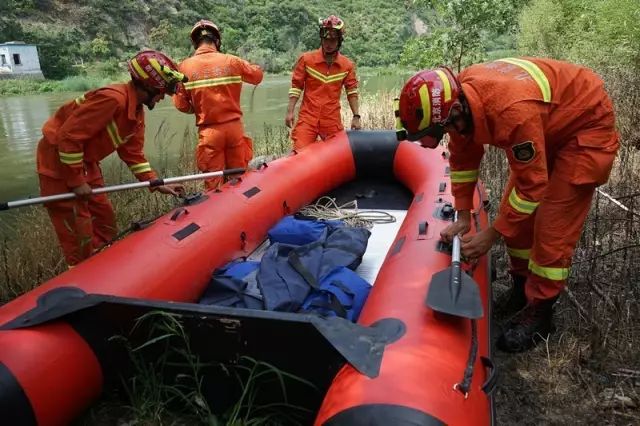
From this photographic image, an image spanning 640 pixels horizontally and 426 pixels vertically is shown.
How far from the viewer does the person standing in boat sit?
4406 millimetres

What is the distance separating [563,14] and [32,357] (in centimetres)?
1208

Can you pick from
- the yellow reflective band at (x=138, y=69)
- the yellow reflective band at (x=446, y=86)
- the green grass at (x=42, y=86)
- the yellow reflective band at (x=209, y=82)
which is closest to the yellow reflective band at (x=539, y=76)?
the yellow reflective band at (x=446, y=86)

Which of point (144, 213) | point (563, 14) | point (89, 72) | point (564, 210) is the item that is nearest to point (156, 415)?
point (564, 210)

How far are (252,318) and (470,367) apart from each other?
0.65 metres

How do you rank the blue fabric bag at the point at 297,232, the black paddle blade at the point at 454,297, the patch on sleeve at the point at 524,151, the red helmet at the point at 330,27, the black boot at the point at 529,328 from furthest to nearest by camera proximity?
the red helmet at the point at 330,27
the blue fabric bag at the point at 297,232
the black boot at the point at 529,328
the patch on sleeve at the point at 524,151
the black paddle blade at the point at 454,297

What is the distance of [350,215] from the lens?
11.0 ft

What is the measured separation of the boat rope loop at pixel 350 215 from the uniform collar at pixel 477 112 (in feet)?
4.93

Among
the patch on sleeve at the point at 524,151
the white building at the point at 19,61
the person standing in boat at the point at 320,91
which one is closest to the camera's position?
the patch on sleeve at the point at 524,151

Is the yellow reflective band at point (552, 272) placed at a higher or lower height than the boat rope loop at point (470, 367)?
lower

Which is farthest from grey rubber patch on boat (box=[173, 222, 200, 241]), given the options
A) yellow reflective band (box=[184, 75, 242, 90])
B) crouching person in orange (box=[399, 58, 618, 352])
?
yellow reflective band (box=[184, 75, 242, 90])

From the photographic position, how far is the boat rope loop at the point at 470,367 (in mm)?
1326

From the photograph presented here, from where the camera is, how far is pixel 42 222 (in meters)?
3.79

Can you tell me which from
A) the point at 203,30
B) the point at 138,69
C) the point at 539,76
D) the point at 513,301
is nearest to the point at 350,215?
the point at 513,301

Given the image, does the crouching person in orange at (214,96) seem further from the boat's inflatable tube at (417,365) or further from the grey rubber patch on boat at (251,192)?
the boat's inflatable tube at (417,365)
